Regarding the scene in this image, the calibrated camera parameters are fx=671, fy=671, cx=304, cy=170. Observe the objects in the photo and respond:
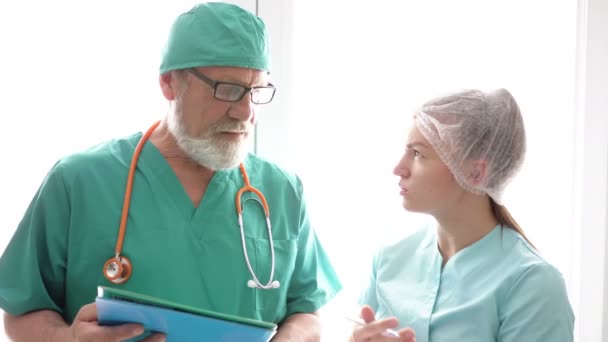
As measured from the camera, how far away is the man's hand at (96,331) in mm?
1258

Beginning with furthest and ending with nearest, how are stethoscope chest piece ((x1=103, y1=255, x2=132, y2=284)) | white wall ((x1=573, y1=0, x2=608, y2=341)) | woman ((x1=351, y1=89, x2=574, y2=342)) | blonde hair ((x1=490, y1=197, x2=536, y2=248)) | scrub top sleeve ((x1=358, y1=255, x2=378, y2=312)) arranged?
white wall ((x1=573, y1=0, x2=608, y2=341)) → scrub top sleeve ((x1=358, y1=255, x2=378, y2=312)) → blonde hair ((x1=490, y1=197, x2=536, y2=248)) → woman ((x1=351, y1=89, x2=574, y2=342)) → stethoscope chest piece ((x1=103, y1=255, x2=132, y2=284))

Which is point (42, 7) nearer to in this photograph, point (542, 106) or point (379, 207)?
point (379, 207)

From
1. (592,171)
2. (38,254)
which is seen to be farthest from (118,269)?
(592,171)

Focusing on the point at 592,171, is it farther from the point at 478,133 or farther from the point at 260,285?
the point at 260,285

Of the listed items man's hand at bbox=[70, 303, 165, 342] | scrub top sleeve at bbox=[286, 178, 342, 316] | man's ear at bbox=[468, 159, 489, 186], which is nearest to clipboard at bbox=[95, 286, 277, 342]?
man's hand at bbox=[70, 303, 165, 342]

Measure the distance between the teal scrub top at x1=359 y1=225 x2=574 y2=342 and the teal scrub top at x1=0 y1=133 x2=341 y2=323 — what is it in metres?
0.29

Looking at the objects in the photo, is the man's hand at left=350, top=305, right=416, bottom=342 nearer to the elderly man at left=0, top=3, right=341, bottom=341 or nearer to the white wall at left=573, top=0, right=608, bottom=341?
the elderly man at left=0, top=3, right=341, bottom=341

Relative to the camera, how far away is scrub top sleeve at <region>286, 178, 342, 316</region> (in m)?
1.73

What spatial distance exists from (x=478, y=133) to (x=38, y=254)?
3.49 feet

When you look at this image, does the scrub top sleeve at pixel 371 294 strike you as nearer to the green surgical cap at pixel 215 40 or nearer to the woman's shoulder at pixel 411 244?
the woman's shoulder at pixel 411 244

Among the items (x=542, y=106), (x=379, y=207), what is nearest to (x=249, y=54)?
(x=379, y=207)

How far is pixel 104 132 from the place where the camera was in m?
1.98

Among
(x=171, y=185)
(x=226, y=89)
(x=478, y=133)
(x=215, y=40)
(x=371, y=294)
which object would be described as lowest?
(x=371, y=294)

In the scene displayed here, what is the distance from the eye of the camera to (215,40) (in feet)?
5.18
